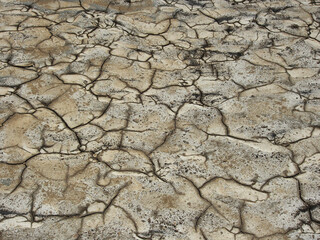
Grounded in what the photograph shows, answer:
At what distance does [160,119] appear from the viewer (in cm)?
290

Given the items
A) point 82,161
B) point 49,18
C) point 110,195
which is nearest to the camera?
point 110,195

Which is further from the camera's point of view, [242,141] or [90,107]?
[90,107]

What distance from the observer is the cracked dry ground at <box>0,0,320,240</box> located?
235 cm

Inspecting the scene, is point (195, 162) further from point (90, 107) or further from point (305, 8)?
point (305, 8)

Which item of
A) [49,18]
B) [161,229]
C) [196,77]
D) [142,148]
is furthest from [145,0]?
[161,229]

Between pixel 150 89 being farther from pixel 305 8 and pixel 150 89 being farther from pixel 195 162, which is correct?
pixel 305 8

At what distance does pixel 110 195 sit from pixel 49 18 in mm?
2030

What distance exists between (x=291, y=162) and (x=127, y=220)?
1.06 metres

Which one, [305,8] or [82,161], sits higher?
[305,8]

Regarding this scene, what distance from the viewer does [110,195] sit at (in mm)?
2441

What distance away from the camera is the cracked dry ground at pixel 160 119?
2348 millimetres

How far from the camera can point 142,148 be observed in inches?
107

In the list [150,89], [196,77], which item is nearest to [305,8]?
[196,77]

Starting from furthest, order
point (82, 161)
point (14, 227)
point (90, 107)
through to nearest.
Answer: point (90, 107), point (82, 161), point (14, 227)
